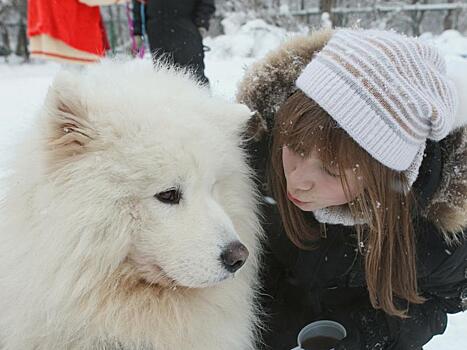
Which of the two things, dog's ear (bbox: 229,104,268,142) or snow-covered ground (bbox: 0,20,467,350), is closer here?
dog's ear (bbox: 229,104,268,142)

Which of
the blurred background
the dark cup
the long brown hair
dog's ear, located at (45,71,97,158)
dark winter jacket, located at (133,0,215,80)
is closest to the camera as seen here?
dog's ear, located at (45,71,97,158)

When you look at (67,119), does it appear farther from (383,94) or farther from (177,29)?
(177,29)

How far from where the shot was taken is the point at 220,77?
7.44 m

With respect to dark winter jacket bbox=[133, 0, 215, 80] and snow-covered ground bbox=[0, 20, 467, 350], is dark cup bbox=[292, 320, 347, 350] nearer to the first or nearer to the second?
snow-covered ground bbox=[0, 20, 467, 350]

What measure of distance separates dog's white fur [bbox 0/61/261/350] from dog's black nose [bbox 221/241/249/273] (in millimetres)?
22

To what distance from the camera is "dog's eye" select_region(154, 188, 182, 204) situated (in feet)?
4.97

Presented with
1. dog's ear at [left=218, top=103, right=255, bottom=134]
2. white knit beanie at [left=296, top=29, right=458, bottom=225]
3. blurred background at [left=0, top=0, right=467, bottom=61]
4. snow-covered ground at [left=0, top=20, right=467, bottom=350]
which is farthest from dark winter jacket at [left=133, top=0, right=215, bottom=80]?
blurred background at [left=0, top=0, right=467, bottom=61]

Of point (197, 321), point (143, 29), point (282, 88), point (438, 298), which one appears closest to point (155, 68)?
point (282, 88)

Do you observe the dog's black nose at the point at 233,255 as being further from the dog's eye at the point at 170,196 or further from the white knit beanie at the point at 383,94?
the white knit beanie at the point at 383,94

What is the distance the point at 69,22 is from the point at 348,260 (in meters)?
3.75

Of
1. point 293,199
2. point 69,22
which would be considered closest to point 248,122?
point 293,199

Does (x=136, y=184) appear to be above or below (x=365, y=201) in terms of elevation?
above

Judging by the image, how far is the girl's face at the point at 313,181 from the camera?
5.65 ft

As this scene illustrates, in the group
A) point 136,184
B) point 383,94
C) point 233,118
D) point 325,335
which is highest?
point 383,94
